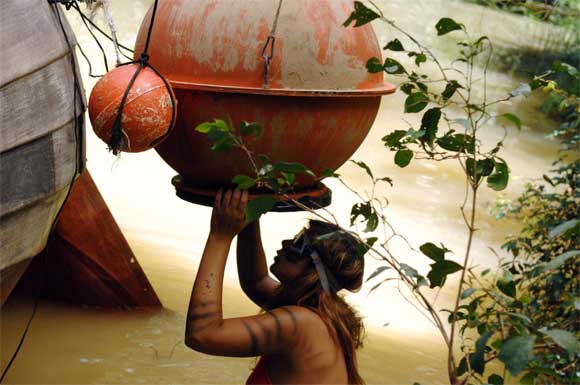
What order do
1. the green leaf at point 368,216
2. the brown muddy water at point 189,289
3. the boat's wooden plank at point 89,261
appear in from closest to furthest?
the green leaf at point 368,216
the brown muddy water at point 189,289
the boat's wooden plank at point 89,261

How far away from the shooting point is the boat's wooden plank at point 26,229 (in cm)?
242

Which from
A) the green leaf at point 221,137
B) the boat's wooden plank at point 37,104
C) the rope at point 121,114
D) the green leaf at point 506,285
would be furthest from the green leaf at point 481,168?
the boat's wooden plank at point 37,104

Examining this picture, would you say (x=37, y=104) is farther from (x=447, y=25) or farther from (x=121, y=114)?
(x=447, y=25)

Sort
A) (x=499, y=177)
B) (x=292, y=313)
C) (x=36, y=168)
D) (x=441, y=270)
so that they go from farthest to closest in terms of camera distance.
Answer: (x=292, y=313) < (x=36, y=168) < (x=499, y=177) < (x=441, y=270)

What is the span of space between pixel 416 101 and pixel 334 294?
28.9 inches

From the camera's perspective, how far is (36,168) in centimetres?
241

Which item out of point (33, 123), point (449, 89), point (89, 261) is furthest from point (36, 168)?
point (89, 261)

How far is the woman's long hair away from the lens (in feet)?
8.51

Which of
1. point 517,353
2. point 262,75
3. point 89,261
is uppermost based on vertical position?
point 262,75

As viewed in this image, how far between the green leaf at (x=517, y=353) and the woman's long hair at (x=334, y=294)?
1109 millimetres

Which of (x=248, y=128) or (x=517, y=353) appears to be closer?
(x=517, y=353)

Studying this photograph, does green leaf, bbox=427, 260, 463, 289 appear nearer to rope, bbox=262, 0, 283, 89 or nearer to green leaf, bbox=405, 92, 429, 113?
green leaf, bbox=405, 92, 429, 113

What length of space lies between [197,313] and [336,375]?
1.71 ft

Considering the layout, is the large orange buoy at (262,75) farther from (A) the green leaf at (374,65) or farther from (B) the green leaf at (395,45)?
(B) the green leaf at (395,45)
